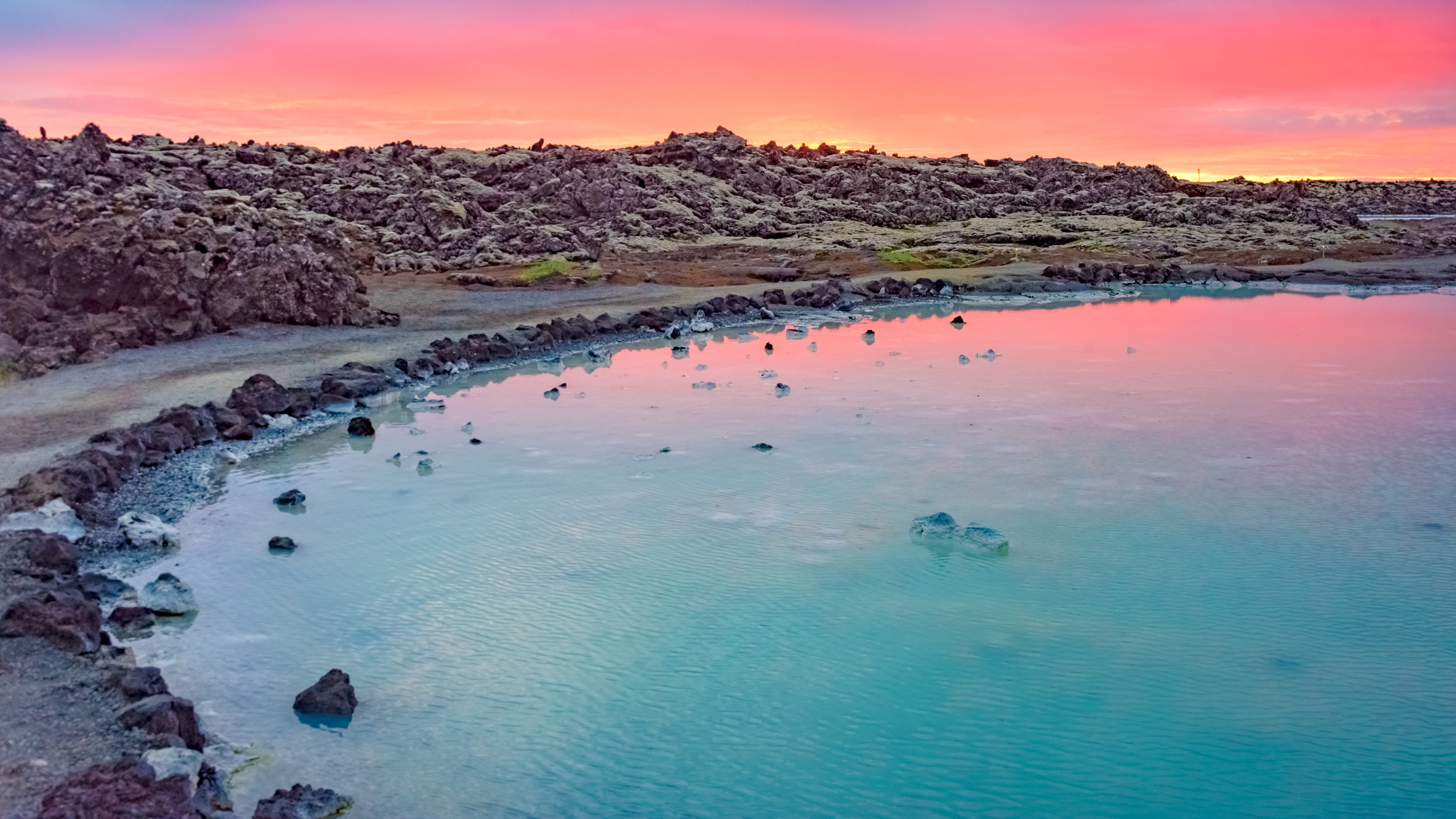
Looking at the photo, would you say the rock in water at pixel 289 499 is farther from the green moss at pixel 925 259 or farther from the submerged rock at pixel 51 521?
the green moss at pixel 925 259

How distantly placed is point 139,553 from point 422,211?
2409 centimetres

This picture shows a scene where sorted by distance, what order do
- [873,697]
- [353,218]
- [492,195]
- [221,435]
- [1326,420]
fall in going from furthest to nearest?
[492,195]
[353,218]
[1326,420]
[221,435]
[873,697]

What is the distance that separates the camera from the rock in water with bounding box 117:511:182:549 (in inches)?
328

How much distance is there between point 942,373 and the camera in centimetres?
1614

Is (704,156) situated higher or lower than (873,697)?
higher

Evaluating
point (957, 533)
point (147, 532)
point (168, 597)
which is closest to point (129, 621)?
point (168, 597)

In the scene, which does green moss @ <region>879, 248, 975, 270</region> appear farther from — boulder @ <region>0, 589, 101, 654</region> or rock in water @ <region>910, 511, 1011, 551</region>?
boulder @ <region>0, 589, 101, 654</region>

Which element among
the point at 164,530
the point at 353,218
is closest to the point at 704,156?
the point at 353,218

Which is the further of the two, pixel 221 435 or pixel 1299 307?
pixel 1299 307

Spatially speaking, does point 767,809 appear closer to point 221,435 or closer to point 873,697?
point 873,697

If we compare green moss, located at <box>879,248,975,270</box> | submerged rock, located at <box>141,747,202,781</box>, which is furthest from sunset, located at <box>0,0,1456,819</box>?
green moss, located at <box>879,248,975,270</box>


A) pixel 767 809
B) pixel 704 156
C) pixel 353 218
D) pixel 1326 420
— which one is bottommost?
pixel 767 809

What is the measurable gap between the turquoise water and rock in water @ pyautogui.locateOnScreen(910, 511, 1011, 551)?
6.6 inches

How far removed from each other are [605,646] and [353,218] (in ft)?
89.2
